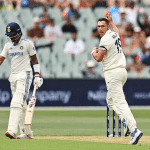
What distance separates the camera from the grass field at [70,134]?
629cm

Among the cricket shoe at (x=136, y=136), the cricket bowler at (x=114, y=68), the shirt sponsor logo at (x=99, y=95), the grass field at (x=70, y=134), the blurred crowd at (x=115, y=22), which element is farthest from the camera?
the blurred crowd at (x=115, y=22)

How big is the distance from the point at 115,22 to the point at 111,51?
454 inches

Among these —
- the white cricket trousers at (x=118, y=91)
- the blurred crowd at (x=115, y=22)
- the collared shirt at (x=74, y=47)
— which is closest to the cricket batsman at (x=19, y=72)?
the white cricket trousers at (x=118, y=91)

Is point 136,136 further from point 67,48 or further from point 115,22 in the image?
point 115,22

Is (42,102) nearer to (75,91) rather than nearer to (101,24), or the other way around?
(75,91)

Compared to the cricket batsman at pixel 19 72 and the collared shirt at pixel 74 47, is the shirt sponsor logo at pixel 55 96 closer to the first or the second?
the collared shirt at pixel 74 47

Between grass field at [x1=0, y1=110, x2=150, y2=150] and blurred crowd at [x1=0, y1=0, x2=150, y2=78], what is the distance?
114 inches

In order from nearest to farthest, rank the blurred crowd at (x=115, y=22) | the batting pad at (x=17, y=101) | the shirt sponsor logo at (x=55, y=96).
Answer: the batting pad at (x=17, y=101) → the shirt sponsor logo at (x=55, y=96) → the blurred crowd at (x=115, y=22)

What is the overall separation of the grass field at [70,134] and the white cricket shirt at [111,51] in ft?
4.17

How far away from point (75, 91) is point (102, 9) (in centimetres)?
433

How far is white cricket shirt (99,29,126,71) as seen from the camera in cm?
689

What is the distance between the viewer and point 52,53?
A: 1775 cm

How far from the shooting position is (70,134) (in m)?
9.23

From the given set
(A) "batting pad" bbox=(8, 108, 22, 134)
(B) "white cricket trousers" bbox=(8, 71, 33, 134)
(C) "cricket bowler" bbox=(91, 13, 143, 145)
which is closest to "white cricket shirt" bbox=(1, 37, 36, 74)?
(B) "white cricket trousers" bbox=(8, 71, 33, 134)
